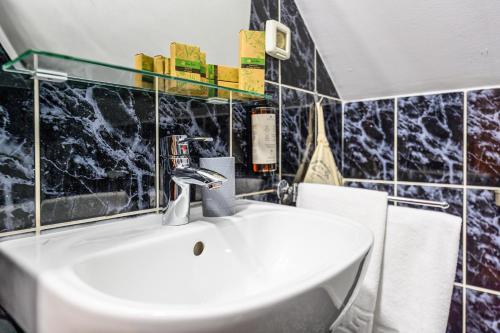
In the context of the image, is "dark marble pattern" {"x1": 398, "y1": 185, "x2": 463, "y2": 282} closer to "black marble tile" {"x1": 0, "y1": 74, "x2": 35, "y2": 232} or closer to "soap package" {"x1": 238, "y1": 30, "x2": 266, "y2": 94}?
"soap package" {"x1": 238, "y1": 30, "x2": 266, "y2": 94}

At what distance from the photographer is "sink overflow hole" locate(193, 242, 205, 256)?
625 millimetres

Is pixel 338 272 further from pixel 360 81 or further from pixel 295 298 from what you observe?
pixel 360 81

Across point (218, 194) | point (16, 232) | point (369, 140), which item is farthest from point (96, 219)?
point (369, 140)

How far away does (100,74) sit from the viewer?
1.82 ft

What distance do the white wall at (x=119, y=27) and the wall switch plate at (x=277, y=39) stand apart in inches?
4.2

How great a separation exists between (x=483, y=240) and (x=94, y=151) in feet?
3.76

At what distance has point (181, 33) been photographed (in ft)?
2.53

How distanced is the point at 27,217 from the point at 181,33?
486mm

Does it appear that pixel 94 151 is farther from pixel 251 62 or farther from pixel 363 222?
pixel 363 222

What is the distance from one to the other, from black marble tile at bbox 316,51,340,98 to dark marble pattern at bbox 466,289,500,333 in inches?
32.0

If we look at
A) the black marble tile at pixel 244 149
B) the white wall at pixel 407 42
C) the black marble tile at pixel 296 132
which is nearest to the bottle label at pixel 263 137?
the black marble tile at pixel 244 149

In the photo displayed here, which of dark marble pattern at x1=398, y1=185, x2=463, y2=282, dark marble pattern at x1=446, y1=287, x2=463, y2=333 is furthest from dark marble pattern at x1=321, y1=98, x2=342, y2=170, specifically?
dark marble pattern at x1=446, y1=287, x2=463, y2=333

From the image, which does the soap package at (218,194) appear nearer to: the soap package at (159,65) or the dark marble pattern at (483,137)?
the soap package at (159,65)

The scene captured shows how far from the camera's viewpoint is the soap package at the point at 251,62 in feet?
2.87
